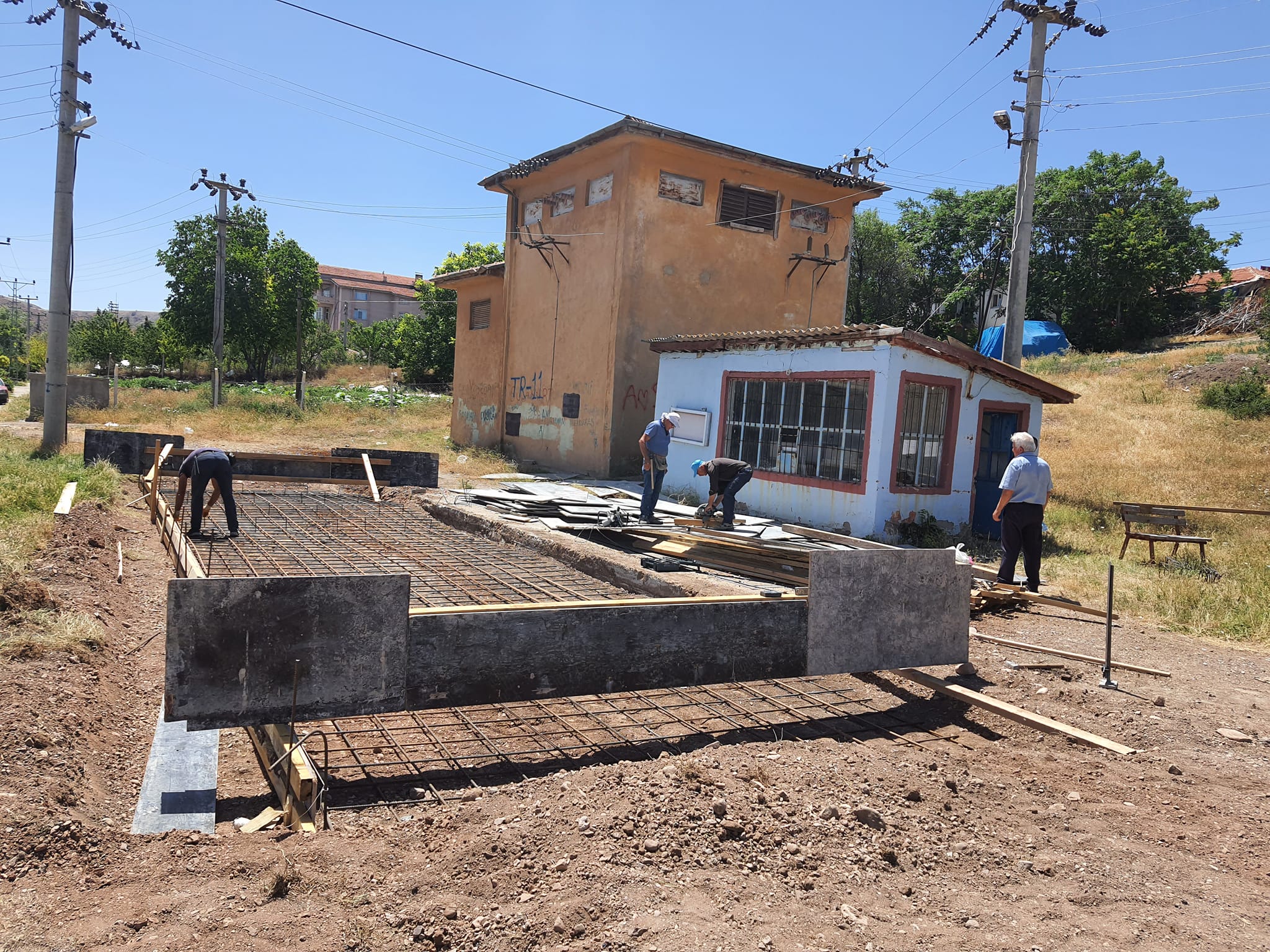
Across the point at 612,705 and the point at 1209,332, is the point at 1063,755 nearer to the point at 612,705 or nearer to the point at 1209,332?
the point at 612,705

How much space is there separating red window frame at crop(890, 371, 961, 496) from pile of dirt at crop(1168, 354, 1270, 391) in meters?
15.2

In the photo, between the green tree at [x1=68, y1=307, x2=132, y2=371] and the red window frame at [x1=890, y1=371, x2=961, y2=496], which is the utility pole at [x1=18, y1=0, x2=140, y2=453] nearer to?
the red window frame at [x1=890, y1=371, x2=961, y2=496]

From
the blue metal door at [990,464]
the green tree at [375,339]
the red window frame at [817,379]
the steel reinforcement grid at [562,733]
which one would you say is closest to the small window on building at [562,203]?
the red window frame at [817,379]

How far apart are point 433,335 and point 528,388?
26.6 meters

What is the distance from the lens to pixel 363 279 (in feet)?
291

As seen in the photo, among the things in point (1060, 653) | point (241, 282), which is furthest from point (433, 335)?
point (1060, 653)

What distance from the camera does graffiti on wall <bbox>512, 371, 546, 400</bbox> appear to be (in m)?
19.9

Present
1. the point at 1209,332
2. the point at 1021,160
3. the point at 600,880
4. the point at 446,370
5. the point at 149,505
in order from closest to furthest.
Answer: the point at 600,880
the point at 149,505
the point at 1021,160
the point at 1209,332
the point at 446,370

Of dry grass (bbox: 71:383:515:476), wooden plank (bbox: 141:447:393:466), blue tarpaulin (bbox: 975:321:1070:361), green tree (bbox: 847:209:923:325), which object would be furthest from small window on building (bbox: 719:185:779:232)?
green tree (bbox: 847:209:923:325)

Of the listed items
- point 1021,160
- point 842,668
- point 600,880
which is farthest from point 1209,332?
point 600,880

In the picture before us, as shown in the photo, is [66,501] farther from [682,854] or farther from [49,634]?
[682,854]

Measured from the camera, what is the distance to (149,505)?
438 inches

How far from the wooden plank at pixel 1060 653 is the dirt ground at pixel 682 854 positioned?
1.19 metres

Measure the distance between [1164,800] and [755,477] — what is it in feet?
31.8
